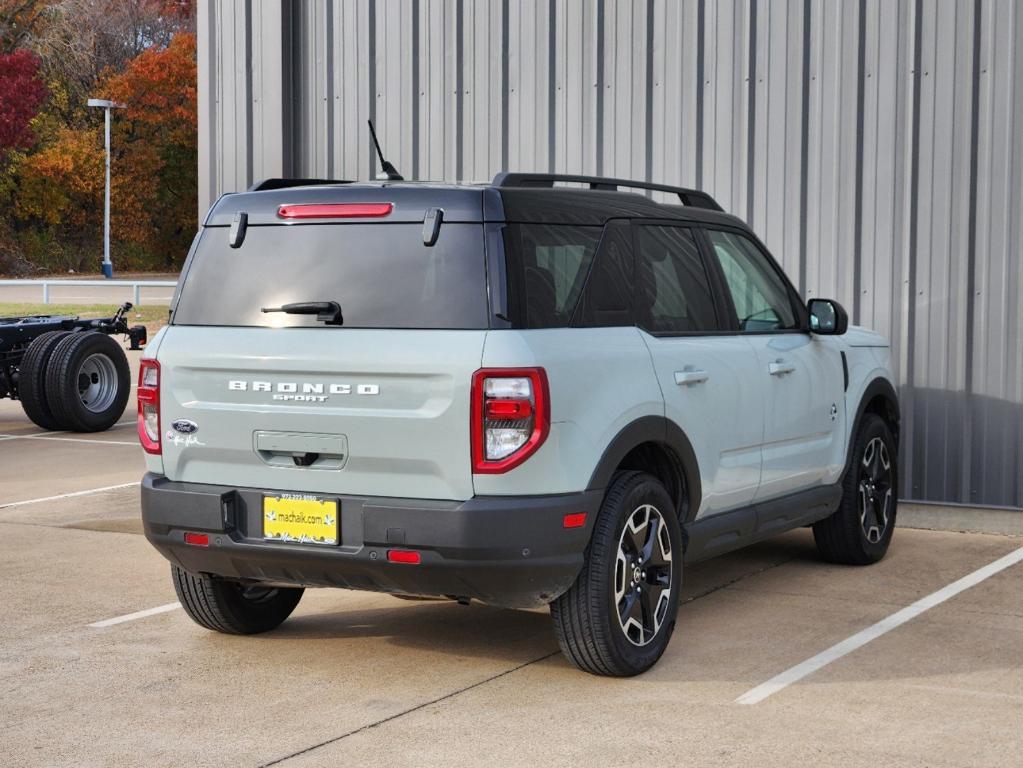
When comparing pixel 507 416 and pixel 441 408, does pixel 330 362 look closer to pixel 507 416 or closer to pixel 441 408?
pixel 441 408

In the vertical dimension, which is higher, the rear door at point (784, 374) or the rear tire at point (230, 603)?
the rear door at point (784, 374)

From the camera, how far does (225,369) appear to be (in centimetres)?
592

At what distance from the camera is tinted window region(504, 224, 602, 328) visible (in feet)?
18.5

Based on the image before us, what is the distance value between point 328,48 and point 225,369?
647 cm

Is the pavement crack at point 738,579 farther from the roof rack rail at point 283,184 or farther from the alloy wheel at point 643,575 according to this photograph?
the roof rack rail at point 283,184

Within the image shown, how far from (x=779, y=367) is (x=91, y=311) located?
1082 inches

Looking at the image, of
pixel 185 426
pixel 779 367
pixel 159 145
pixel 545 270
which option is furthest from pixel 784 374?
pixel 159 145

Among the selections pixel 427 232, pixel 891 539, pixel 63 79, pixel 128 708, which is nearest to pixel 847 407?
pixel 891 539

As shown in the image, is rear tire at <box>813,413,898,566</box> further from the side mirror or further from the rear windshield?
the rear windshield

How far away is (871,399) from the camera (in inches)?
328

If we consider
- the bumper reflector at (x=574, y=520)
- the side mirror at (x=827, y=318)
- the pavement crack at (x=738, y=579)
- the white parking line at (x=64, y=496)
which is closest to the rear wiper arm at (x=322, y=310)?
the bumper reflector at (x=574, y=520)

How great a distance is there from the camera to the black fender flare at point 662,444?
5.80m

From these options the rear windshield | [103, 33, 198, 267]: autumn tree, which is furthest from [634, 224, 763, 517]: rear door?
[103, 33, 198, 267]: autumn tree

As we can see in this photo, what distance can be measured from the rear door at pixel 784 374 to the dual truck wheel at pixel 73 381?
879 centimetres
